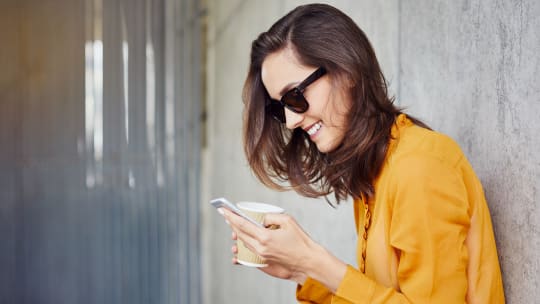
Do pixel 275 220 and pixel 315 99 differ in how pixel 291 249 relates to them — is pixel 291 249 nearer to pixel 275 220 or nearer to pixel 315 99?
pixel 275 220

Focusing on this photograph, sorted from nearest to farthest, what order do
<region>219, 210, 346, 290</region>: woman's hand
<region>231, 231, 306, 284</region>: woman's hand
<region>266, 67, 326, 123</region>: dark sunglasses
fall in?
<region>219, 210, 346, 290</region>: woman's hand → <region>266, 67, 326, 123</region>: dark sunglasses → <region>231, 231, 306, 284</region>: woman's hand

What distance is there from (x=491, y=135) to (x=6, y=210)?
243cm

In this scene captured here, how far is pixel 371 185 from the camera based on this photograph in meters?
1.53

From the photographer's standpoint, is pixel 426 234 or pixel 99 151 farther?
pixel 99 151

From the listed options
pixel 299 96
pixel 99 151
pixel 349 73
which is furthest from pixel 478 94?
pixel 99 151

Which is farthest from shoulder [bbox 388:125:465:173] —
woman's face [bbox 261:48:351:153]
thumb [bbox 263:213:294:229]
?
thumb [bbox 263:213:294:229]

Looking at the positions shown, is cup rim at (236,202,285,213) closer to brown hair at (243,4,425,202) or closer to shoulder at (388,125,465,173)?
brown hair at (243,4,425,202)

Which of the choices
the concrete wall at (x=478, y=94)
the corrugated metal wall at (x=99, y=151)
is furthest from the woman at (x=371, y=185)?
the corrugated metal wall at (x=99, y=151)

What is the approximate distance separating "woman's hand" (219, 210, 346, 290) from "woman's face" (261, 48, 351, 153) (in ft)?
0.92

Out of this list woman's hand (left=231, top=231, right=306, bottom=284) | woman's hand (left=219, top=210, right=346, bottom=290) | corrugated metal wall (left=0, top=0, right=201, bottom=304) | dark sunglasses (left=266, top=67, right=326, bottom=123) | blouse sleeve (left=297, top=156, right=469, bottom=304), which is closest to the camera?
blouse sleeve (left=297, top=156, right=469, bottom=304)

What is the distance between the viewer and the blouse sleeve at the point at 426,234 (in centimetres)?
131

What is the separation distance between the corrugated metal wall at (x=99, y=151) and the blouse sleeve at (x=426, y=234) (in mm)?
2284

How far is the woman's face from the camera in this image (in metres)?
1.57

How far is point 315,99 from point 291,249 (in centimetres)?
42
